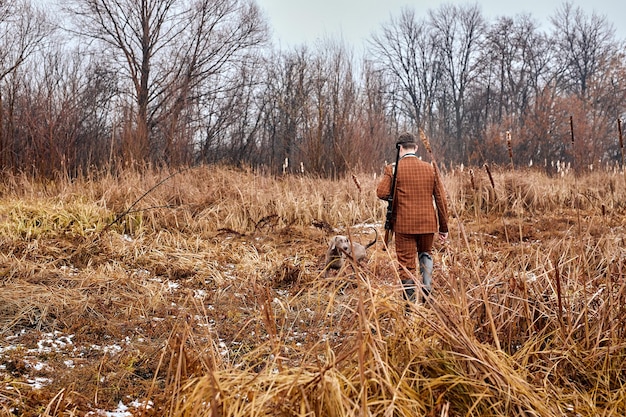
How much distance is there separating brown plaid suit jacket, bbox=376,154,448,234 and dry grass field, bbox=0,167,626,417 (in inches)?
13.1

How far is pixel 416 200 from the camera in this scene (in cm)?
400

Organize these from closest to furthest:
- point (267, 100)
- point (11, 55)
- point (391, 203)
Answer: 1. point (391, 203)
2. point (11, 55)
3. point (267, 100)

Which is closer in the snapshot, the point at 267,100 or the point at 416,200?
the point at 416,200

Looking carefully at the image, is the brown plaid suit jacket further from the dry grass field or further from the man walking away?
the dry grass field

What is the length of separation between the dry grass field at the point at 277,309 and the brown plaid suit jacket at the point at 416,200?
0.33 metres

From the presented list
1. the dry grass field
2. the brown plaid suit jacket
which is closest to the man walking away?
the brown plaid suit jacket

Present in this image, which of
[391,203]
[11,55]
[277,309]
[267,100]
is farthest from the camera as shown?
[267,100]

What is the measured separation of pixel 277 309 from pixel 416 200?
5.07 ft

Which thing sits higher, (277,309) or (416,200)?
(416,200)

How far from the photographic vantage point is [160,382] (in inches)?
107

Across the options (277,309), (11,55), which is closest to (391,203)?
(277,309)

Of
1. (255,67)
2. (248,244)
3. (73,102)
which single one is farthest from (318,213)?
(255,67)

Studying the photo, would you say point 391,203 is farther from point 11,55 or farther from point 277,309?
point 11,55

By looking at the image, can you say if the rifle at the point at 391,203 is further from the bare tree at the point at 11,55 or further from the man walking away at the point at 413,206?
the bare tree at the point at 11,55
